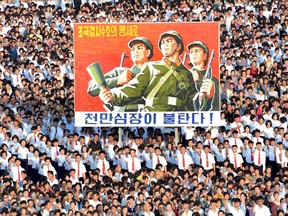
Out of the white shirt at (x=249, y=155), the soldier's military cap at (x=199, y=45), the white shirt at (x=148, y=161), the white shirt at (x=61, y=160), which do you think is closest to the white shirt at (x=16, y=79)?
the white shirt at (x=61, y=160)

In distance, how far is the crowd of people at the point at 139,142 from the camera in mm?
33219

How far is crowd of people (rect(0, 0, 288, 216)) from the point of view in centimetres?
3322

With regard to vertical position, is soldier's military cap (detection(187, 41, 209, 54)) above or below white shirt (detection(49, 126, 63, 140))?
above

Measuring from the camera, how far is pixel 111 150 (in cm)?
3597

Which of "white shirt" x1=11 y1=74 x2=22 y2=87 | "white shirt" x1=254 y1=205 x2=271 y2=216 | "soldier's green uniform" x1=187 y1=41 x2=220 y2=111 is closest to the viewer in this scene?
"white shirt" x1=254 y1=205 x2=271 y2=216

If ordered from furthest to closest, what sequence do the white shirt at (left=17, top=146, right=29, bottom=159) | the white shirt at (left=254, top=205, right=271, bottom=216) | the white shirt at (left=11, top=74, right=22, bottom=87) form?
1. the white shirt at (left=11, top=74, right=22, bottom=87)
2. the white shirt at (left=17, top=146, right=29, bottom=159)
3. the white shirt at (left=254, top=205, right=271, bottom=216)

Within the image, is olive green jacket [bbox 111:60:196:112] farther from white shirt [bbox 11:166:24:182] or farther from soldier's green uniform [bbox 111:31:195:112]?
white shirt [bbox 11:166:24:182]

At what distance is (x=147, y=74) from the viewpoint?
35.6 m

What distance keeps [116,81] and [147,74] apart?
80cm

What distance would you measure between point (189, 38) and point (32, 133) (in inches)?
182

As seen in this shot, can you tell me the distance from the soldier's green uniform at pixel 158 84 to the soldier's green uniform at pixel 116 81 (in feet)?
0.35

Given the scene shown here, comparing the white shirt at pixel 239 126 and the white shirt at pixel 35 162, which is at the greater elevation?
the white shirt at pixel 239 126

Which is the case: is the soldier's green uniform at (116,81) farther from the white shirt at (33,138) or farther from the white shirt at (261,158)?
the white shirt at (261,158)

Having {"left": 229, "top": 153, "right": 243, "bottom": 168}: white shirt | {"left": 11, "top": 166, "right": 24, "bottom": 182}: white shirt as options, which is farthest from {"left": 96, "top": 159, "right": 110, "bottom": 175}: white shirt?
{"left": 229, "top": 153, "right": 243, "bottom": 168}: white shirt
